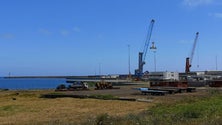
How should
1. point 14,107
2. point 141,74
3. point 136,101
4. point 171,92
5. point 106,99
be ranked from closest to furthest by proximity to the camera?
point 14,107 < point 136,101 < point 106,99 < point 171,92 < point 141,74

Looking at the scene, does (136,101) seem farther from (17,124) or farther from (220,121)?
(220,121)

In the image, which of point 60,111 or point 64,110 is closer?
point 60,111

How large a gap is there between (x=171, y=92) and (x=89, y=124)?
1222 inches

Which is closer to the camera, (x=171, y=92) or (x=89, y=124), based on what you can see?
(x=89, y=124)

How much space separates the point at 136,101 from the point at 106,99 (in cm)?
353

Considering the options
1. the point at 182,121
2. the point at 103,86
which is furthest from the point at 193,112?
the point at 103,86

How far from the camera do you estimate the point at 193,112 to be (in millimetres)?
16922

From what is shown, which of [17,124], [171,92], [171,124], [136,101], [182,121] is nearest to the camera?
[171,124]

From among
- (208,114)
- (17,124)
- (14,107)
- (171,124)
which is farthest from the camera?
(14,107)

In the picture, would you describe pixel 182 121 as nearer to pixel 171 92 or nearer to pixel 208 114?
pixel 208 114

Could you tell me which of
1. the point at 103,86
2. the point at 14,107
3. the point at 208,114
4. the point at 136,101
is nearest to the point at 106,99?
the point at 136,101

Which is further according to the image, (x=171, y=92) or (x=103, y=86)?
(x=103, y=86)

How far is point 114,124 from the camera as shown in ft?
41.6

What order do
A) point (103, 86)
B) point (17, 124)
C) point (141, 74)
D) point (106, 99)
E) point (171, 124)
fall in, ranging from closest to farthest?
point (171, 124) < point (17, 124) < point (106, 99) < point (103, 86) < point (141, 74)
